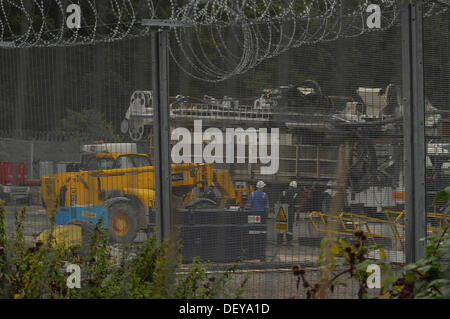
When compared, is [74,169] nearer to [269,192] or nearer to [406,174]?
[269,192]

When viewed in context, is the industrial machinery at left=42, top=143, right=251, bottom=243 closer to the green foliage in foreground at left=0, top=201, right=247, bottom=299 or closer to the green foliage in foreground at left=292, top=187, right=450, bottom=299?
the green foliage in foreground at left=0, top=201, right=247, bottom=299

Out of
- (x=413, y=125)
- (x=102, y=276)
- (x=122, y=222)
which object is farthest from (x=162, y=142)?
(x=413, y=125)

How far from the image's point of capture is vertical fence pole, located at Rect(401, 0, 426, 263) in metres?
5.86

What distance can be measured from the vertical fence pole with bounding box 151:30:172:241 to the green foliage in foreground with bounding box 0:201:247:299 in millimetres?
1069

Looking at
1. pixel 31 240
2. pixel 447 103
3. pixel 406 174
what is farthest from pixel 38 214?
pixel 447 103

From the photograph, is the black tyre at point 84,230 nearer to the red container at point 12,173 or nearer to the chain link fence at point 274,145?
the chain link fence at point 274,145

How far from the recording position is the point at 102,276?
455 centimetres

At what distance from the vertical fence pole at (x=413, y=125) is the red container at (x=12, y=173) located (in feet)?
11.7

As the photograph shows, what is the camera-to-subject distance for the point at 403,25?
5.96 metres

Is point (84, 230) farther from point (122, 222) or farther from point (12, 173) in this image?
point (12, 173)

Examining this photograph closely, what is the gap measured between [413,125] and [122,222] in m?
2.65

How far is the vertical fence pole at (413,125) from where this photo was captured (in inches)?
231

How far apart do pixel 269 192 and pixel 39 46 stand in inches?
106

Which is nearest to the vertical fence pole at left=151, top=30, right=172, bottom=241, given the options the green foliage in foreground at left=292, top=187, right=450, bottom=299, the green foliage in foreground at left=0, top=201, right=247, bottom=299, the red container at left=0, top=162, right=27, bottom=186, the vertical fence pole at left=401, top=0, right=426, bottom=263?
the green foliage in foreground at left=0, top=201, right=247, bottom=299
